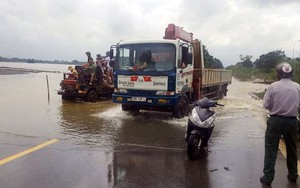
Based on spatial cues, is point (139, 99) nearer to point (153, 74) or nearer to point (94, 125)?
point (153, 74)

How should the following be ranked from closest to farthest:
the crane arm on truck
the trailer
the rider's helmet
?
the rider's helmet → the crane arm on truck → the trailer

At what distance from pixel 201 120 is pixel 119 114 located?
563cm

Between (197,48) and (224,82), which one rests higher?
(197,48)

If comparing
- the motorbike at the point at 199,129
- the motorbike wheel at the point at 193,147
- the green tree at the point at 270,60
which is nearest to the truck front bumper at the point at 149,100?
the motorbike at the point at 199,129

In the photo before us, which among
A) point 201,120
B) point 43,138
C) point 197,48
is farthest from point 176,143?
point 197,48

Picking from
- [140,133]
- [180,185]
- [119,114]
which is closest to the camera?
[180,185]

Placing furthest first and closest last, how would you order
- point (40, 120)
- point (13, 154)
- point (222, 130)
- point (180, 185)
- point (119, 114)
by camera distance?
point (119, 114)
point (40, 120)
point (222, 130)
point (13, 154)
point (180, 185)

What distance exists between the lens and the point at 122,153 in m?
6.33

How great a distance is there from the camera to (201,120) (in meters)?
6.29

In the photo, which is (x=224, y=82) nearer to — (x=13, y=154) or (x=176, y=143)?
(x=176, y=143)

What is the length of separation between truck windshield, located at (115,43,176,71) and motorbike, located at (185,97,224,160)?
3.54 metres

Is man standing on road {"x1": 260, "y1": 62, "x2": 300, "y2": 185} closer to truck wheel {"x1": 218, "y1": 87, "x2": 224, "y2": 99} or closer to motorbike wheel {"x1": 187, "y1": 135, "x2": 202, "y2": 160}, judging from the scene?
motorbike wheel {"x1": 187, "y1": 135, "x2": 202, "y2": 160}

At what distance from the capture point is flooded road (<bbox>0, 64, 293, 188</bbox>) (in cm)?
486

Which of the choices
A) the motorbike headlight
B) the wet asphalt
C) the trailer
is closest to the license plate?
the wet asphalt
